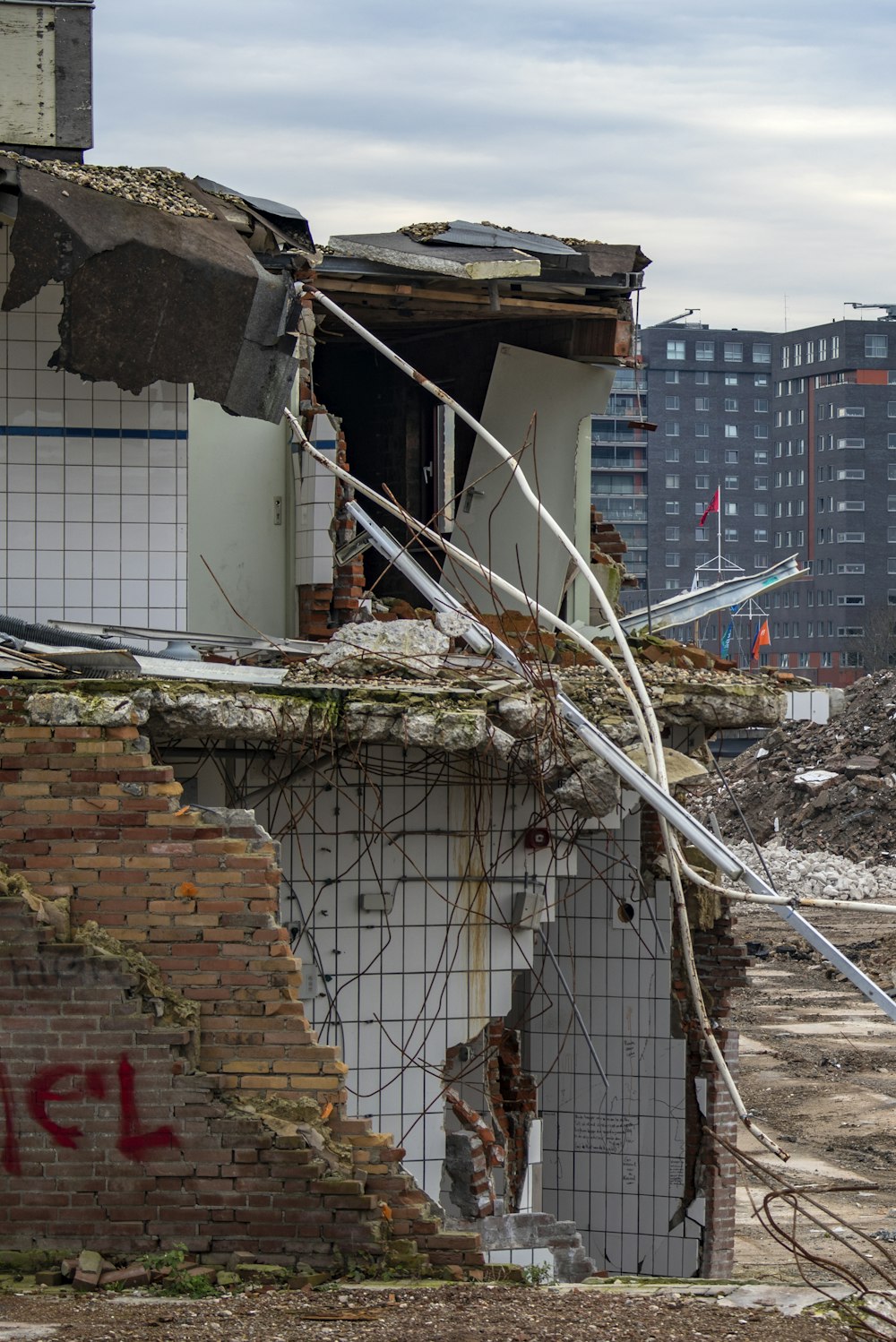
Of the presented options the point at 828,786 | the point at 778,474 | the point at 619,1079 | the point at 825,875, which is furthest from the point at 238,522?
the point at 778,474

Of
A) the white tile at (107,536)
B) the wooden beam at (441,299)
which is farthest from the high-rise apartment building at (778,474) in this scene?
the white tile at (107,536)

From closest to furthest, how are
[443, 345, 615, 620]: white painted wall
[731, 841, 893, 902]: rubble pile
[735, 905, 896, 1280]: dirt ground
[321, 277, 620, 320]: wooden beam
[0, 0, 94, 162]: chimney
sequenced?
[0, 0, 94, 162]: chimney
[321, 277, 620, 320]: wooden beam
[443, 345, 615, 620]: white painted wall
[735, 905, 896, 1280]: dirt ground
[731, 841, 893, 902]: rubble pile

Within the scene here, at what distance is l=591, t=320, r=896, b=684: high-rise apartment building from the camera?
89.8 m

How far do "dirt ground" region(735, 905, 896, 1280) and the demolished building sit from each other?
1.78 meters

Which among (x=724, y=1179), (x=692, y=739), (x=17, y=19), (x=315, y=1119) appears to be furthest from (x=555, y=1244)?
(x=17, y=19)

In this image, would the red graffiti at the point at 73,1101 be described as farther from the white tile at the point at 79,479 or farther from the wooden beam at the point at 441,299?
the wooden beam at the point at 441,299

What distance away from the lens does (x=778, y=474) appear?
9512 centimetres

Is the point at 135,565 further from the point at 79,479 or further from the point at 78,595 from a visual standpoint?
the point at 79,479

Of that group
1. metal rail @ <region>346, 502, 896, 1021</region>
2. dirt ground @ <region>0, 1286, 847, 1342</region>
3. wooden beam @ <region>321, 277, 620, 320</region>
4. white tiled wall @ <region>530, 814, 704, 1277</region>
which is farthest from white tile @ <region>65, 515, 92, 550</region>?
dirt ground @ <region>0, 1286, 847, 1342</region>

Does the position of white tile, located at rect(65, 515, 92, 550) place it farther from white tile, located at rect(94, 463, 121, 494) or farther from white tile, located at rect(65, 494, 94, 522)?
white tile, located at rect(94, 463, 121, 494)

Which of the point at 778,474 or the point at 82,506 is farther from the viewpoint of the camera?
the point at 778,474

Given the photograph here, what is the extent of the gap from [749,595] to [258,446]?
11.4 feet

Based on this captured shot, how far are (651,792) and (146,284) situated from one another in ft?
12.4

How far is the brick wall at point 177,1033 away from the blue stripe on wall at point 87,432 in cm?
218
